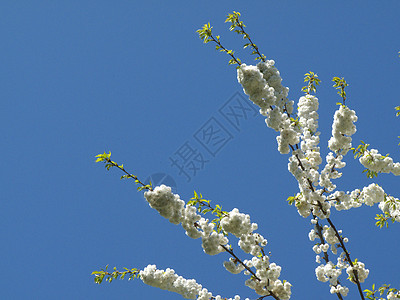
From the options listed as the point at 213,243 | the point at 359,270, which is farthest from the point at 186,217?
the point at 359,270

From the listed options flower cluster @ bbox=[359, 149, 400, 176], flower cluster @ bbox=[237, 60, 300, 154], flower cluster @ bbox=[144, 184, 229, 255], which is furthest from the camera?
flower cluster @ bbox=[359, 149, 400, 176]

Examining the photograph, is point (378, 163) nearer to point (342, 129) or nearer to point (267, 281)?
point (342, 129)

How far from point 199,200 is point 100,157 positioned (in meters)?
1.22

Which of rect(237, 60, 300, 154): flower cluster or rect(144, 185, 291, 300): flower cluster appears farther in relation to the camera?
rect(237, 60, 300, 154): flower cluster

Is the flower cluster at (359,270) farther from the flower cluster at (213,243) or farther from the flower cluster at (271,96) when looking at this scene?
the flower cluster at (271,96)

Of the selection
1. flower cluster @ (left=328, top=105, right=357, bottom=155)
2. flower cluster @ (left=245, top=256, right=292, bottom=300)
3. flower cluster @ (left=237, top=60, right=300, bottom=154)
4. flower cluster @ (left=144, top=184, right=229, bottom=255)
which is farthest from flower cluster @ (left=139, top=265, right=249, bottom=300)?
flower cluster @ (left=328, top=105, right=357, bottom=155)

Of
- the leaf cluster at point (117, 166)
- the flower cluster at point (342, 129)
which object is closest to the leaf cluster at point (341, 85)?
the flower cluster at point (342, 129)

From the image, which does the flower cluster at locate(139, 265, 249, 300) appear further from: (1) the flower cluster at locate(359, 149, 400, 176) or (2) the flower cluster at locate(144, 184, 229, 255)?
(1) the flower cluster at locate(359, 149, 400, 176)

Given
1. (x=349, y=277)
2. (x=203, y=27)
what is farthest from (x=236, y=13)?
(x=349, y=277)

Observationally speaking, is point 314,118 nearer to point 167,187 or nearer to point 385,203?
point 385,203

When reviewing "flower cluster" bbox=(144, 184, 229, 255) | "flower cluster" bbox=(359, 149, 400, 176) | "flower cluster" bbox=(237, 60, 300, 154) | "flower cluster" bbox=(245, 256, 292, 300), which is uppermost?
"flower cluster" bbox=(237, 60, 300, 154)

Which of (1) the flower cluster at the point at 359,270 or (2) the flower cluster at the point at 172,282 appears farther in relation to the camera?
(1) the flower cluster at the point at 359,270

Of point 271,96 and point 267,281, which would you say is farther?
point 271,96

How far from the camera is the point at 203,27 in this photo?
4.89 meters
